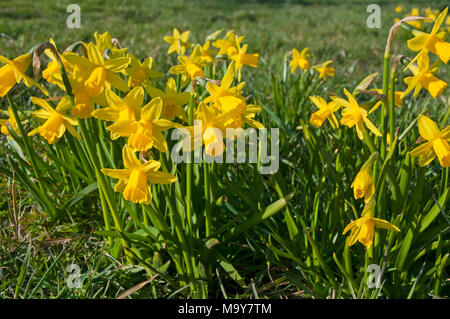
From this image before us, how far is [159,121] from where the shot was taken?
1.15 meters

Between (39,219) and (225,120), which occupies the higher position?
(225,120)

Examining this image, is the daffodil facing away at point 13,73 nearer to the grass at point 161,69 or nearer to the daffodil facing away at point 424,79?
the grass at point 161,69

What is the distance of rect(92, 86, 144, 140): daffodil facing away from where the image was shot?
3.78ft

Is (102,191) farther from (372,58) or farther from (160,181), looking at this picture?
(372,58)

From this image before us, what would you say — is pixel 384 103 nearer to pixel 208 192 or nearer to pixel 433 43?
pixel 433 43

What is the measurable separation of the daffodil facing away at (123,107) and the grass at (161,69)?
0.56 meters

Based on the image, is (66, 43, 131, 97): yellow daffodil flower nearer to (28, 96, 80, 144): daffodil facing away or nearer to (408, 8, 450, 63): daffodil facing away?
(28, 96, 80, 144): daffodil facing away

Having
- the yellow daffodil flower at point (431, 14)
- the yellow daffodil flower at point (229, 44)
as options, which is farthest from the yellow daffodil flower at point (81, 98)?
the yellow daffodil flower at point (431, 14)

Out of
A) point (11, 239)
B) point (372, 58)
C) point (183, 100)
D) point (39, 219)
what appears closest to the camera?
point (183, 100)

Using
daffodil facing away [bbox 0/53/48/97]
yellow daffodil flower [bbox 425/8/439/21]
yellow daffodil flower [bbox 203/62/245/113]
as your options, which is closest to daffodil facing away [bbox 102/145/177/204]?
yellow daffodil flower [bbox 203/62/245/113]

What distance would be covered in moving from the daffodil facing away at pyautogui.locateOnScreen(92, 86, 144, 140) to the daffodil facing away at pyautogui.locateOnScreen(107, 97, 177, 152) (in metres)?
0.02

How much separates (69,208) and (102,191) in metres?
0.50
